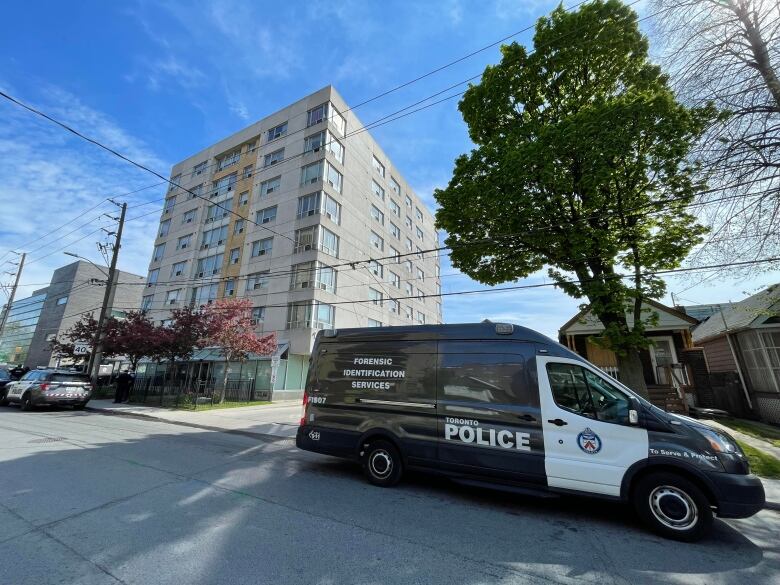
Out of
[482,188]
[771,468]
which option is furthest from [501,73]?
[771,468]

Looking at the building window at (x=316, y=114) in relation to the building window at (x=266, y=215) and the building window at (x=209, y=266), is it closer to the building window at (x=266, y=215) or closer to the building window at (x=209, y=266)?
the building window at (x=266, y=215)

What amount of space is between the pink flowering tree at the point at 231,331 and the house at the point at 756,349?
2133 centimetres

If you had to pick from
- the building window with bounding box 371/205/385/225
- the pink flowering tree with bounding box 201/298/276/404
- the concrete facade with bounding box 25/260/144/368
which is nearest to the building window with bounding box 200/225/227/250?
the building window with bounding box 371/205/385/225

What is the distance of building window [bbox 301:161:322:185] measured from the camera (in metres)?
29.8

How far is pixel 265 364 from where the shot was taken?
75.0ft

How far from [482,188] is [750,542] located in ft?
28.7

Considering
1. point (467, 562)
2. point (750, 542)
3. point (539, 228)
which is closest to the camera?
point (467, 562)

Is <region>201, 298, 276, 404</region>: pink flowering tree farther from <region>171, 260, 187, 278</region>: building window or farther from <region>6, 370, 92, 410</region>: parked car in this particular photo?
<region>171, 260, 187, 278</region>: building window

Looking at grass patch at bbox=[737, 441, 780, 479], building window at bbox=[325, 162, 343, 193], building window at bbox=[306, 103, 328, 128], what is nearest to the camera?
grass patch at bbox=[737, 441, 780, 479]

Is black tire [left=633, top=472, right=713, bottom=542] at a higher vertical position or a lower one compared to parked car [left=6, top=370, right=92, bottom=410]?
lower

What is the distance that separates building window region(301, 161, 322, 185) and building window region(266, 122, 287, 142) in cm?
594

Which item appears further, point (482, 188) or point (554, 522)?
point (482, 188)

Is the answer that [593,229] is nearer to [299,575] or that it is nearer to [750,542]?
[750,542]

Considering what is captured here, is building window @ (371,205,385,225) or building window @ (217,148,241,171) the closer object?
building window @ (217,148,241,171)
